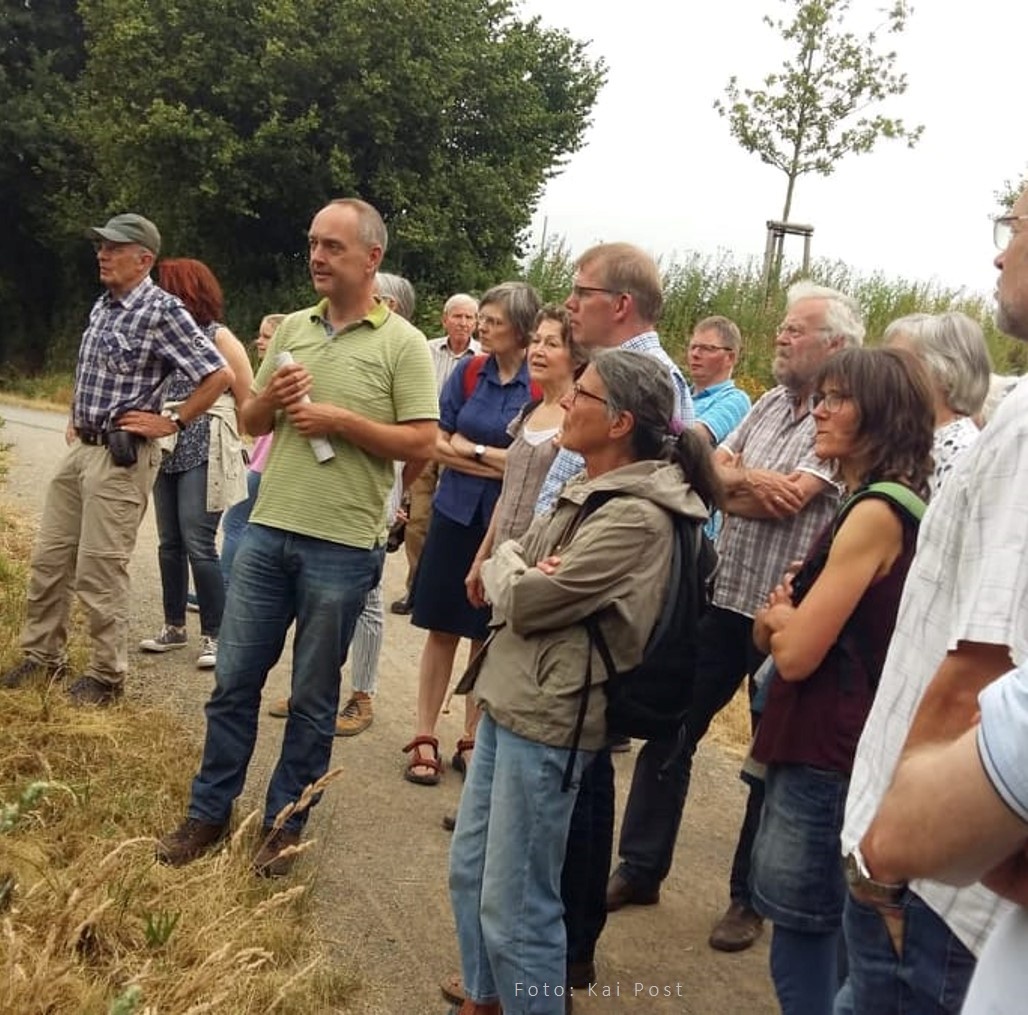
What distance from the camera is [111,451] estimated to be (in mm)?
4715

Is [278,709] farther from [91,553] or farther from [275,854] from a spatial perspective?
[275,854]

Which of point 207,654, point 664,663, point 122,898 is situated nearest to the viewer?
point 664,663

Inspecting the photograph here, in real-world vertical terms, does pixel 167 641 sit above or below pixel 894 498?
below

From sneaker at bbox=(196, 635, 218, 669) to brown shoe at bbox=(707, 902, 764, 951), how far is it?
9.51 feet

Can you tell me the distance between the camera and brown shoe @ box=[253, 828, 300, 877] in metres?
3.50

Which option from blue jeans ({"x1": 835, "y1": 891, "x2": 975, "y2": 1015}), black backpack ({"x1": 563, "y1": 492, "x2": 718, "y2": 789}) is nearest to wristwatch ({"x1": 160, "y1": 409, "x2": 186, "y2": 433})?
black backpack ({"x1": 563, "y1": 492, "x2": 718, "y2": 789})

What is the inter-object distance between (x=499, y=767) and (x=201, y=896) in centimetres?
110

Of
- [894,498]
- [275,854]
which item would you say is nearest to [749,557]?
[894,498]

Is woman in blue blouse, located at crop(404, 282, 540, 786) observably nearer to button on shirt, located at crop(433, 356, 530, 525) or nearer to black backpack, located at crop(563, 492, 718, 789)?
button on shirt, located at crop(433, 356, 530, 525)

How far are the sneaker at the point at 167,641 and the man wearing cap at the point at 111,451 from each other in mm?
→ 889

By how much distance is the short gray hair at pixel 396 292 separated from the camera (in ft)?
19.1

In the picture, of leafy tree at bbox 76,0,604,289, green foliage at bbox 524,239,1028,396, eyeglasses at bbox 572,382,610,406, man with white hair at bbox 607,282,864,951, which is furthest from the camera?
leafy tree at bbox 76,0,604,289

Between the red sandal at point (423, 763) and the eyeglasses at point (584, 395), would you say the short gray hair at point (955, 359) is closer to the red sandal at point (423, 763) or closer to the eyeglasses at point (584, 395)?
the eyeglasses at point (584, 395)

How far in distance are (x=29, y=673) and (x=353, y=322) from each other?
2.33 m
